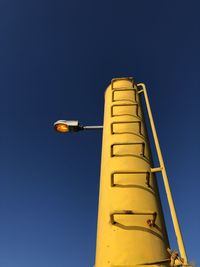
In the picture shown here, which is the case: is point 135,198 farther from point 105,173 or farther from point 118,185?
point 105,173

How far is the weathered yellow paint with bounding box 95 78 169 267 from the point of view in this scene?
331cm

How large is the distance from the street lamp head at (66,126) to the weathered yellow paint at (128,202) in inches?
29.5

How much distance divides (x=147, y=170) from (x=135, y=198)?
53 centimetres

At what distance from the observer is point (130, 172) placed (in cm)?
399

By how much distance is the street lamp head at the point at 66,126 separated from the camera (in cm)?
571

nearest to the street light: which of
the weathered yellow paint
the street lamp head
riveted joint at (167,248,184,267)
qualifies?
the street lamp head

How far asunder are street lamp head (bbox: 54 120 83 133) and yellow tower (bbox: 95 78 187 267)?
76 centimetres

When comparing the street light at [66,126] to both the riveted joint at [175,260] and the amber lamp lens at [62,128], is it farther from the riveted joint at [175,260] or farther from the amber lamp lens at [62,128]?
the riveted joint at [175,260]

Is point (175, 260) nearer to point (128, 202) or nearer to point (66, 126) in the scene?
point (128, 202)

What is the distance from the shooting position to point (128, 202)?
147 inches

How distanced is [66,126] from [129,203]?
2.43 meters

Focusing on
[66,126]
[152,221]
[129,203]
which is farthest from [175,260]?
[66,126]

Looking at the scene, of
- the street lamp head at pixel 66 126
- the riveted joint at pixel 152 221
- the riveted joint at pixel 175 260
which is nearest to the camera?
the riveted joint at pixel 175 260

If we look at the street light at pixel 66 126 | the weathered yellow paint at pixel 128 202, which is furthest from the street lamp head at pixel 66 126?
the weathered yellow paint at pixel 128 202
